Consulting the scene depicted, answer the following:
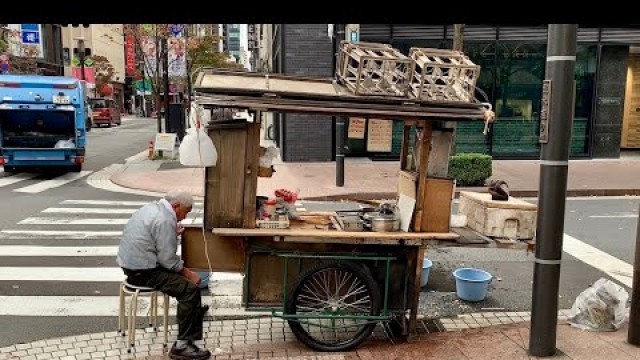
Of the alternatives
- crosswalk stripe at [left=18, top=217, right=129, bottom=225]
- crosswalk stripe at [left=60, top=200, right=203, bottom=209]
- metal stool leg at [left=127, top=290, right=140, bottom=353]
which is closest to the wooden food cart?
metal stool leg at [left=127, top=290, right=140, bottom=353]

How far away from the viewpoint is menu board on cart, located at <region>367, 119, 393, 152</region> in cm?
1803

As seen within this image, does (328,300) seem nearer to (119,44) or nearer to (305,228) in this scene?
(305,228)

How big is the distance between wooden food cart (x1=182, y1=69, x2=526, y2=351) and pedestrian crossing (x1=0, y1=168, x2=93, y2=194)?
423 inches

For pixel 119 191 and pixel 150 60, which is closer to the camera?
pixel 119 191

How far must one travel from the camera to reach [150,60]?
25.8m

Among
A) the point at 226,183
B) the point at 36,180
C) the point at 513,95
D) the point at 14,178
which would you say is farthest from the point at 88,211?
the point at 513,95

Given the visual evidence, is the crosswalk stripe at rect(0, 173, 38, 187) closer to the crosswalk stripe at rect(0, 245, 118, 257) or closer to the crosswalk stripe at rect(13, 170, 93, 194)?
the crosswalk stripe at rect(13, 170, 93, 194)

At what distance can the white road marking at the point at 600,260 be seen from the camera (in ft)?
25.2

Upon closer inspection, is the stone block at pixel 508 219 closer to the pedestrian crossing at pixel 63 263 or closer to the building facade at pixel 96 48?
the pedestrian crossing at pixel 63 263

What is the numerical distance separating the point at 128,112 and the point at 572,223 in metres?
75.7

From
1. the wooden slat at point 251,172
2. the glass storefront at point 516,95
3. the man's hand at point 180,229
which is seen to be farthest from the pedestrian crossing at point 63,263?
the glass storefront at point 516,95

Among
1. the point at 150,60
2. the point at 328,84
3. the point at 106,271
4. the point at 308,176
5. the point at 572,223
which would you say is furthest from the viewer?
the point at 150,60

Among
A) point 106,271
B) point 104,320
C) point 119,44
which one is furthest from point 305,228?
point 119,44

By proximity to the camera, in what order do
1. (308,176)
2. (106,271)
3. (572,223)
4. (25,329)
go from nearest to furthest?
(25,329) → (106,271) → (572,223) → (308,176)
